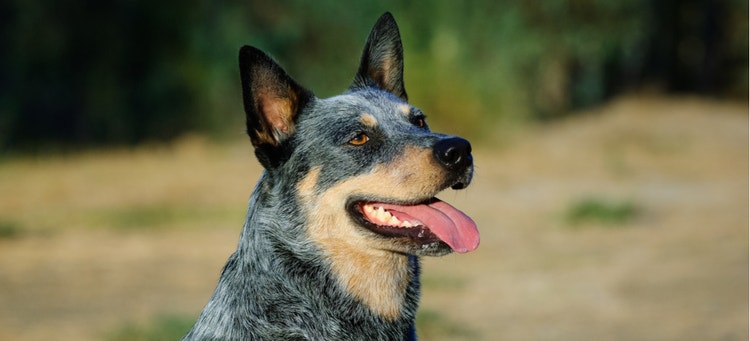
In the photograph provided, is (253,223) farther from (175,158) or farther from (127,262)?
(175,158)

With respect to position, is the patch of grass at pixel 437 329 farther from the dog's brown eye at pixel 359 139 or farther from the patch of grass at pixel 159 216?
the patch of grass at pixel 159 216

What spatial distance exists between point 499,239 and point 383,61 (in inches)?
299

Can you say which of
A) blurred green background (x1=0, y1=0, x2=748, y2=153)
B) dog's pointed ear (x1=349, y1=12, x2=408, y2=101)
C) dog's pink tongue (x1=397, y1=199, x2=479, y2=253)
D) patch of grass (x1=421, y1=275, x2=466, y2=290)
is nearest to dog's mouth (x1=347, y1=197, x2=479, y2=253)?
dog's pink tongue (x1=397, y1=199, x2=479, y2=253)

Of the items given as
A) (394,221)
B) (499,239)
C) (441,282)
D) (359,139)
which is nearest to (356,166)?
(359,139)

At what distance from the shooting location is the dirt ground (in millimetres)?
8234

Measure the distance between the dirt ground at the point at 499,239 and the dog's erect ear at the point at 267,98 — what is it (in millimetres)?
3485

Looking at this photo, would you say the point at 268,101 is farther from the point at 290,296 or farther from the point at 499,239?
the point at 499,239

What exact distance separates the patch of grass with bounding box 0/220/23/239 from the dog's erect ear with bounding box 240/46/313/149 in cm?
856

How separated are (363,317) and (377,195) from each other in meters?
0.49

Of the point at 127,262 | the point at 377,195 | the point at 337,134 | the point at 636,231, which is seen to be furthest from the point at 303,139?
the point at 636,231

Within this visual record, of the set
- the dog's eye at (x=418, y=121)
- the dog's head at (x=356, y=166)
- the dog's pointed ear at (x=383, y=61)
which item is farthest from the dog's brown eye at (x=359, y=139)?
the dog's pointed ear at (x=383, y=61)

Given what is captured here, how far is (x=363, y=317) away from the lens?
408 centimetres

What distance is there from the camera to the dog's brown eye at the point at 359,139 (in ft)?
14.3

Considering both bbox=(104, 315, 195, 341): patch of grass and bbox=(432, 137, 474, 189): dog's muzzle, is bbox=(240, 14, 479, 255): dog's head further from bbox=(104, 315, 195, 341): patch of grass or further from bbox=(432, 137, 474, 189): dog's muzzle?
bbox=(104, 315, 195, 341): patch of grass
